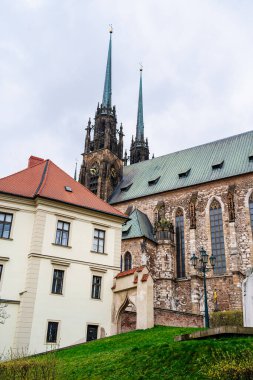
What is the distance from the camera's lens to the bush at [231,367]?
21.0ft

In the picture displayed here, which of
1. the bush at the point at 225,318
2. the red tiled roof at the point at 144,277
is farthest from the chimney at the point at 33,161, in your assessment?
the bush at the point at 225,318

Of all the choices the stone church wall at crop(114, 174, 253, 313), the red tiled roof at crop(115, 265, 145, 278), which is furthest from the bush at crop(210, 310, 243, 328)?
the red tiled roof at crop(115, 265, 145, 278)

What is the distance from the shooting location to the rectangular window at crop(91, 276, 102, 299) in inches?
796

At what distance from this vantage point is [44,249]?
63.7ft

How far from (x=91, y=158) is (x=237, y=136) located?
15996 millimetres

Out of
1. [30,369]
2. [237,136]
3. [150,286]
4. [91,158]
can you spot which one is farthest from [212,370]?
[91,158]

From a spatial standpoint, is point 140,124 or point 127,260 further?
point 140,124

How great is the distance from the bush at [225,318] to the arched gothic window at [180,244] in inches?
257

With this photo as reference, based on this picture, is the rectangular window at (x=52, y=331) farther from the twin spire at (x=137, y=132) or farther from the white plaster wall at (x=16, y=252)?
the twin spire at (x=137, y=132)

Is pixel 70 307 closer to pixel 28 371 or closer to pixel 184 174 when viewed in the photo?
pixel 28 371

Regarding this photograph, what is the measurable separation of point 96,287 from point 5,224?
5.61 m

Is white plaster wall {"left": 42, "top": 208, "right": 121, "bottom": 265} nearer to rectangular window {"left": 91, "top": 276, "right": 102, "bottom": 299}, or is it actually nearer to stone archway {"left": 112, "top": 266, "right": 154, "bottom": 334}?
rectangular window {"left": 91, "top": 276, "right": 102, "bottom": 299}

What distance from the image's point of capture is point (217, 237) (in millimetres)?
30547

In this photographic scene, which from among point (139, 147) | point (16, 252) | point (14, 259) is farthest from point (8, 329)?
point (139, 147)
